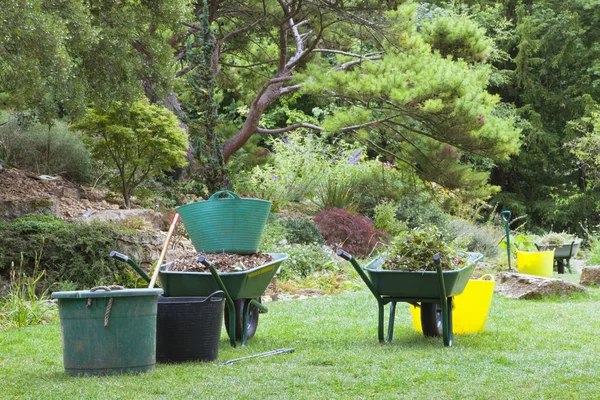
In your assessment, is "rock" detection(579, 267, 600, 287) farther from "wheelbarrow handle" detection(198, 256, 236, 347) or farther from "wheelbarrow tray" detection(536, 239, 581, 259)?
"wheelbarrow handle" detection(198, 256, 236, 347)

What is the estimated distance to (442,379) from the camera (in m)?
4.32

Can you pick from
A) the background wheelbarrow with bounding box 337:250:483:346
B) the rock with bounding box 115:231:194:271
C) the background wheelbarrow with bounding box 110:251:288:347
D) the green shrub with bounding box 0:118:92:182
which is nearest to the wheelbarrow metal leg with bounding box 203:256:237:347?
the background wheelbarrow with bounding box 110:251:288:347

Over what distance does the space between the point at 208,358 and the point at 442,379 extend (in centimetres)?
158

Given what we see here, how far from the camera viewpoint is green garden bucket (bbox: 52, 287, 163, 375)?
4.31m

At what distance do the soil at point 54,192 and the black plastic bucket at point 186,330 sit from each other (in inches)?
232

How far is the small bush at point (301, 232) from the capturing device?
474 inches

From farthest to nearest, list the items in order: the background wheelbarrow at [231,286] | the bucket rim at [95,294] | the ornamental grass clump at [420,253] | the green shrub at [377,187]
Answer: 1. the green shrub at [377,187]
2. the ornamental grass clump at [420,253]
3. the background wheelbarrow at [231,286]
4. the bucket rim at [95,294]

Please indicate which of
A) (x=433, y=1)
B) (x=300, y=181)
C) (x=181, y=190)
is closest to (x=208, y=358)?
(x=181, y=190)

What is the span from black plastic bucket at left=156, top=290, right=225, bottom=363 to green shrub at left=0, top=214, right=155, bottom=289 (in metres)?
3.46

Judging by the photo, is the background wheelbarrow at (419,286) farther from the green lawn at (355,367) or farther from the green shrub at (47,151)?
the green shrub at (47,151)

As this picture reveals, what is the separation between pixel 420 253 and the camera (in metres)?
5.55

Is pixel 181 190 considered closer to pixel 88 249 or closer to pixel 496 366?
pixel 88 249

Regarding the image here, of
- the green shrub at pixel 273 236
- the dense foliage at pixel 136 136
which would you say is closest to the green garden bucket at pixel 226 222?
the green shrub at pixel 273 236

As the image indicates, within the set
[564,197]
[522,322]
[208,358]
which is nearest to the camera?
[208,358]
